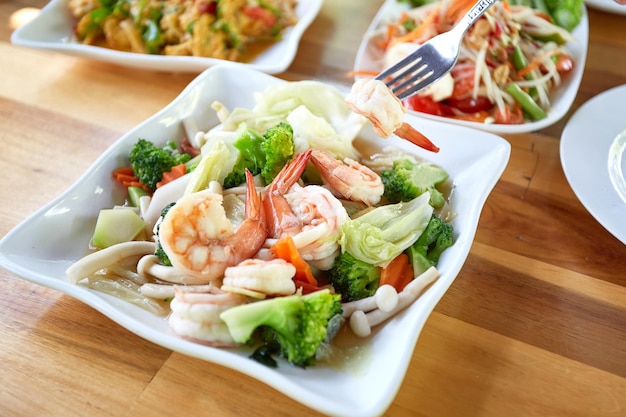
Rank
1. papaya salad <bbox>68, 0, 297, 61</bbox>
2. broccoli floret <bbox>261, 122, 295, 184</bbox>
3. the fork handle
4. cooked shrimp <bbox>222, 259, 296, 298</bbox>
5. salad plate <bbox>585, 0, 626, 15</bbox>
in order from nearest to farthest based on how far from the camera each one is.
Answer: cooked shrimp <bbox>222, 259, 296, 298</bbox> → broccoli floret <bbox>261, 122, 295, 184</bbox> → the fork handle → papaya salad <bbox>68, 0, 297, 61</bbox> → salad plate <bbox>585, 0, 626, 15</bbox>

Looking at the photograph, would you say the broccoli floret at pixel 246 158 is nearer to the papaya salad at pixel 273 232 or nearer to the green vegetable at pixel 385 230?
the papaya salad at pixel 273 232

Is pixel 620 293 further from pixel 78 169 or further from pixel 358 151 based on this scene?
pixel 78 169

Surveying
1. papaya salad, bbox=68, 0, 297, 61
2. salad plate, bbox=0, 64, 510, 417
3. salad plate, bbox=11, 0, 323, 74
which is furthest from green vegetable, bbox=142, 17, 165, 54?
salad plate, bbox=0, 64, 510, 417

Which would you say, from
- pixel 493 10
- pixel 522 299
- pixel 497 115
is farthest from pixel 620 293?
pixel 493 10

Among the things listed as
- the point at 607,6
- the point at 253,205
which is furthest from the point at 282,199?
the point at 607,6

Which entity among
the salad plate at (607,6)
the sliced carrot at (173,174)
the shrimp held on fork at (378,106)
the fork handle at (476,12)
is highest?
the fork handle at (476,12)

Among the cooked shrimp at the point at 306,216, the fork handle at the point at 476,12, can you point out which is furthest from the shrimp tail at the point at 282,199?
the fork handle at the point at 476,12

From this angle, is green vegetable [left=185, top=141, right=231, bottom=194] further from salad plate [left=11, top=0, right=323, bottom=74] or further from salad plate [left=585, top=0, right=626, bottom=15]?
salad plate [left=585, top=0, right=626, bottom=15]
